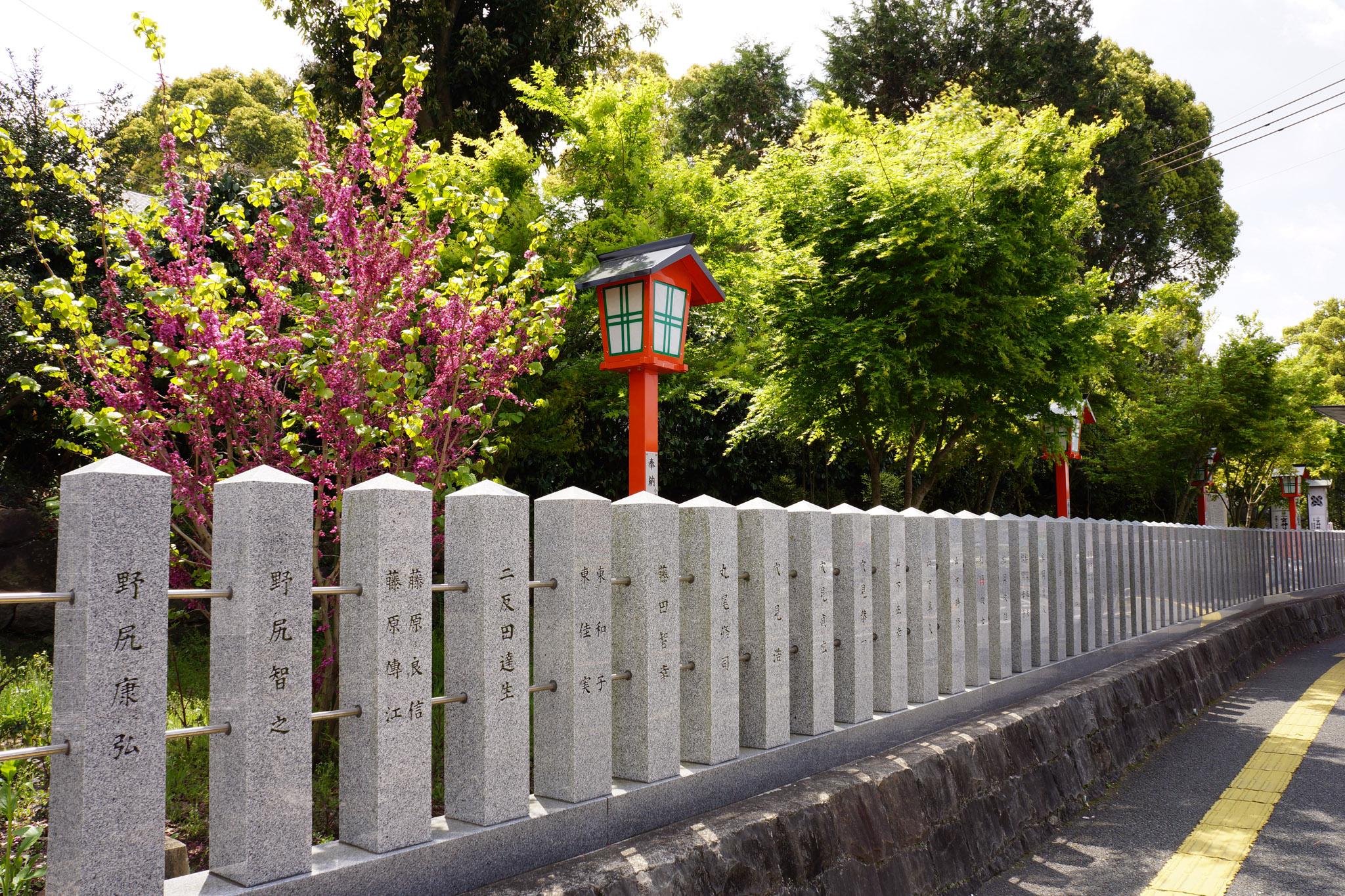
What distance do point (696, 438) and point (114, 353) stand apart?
1093 centimetres

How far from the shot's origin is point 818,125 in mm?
13516

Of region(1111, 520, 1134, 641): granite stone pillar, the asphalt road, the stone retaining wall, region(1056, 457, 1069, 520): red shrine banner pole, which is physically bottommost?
the asphalt road

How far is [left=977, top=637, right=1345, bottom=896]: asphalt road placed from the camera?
4.57 m

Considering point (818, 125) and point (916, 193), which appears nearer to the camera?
point (916, 193)

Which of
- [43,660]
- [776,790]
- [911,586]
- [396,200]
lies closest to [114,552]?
[776,790]

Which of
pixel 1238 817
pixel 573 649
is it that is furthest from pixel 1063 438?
pixel 573 649

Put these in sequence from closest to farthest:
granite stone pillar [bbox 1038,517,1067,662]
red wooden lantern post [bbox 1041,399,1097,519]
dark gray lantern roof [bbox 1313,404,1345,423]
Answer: granite stone pillar [bbox 1038,517,1067,662] → red wooden lantern post [bbox 1041,399,1097,519] → dark gray lantern roof [bbox 1313,404,1345,423]

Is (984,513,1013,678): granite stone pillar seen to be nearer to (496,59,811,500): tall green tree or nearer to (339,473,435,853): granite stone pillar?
(496,59,811,500): tall green tree

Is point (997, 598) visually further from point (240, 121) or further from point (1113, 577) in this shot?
point (240, 121)

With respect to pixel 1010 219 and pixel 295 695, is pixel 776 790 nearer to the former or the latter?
pixel 295 695

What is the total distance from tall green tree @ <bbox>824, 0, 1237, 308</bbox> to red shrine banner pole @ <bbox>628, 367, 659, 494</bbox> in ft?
65.4

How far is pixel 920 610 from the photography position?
562cm

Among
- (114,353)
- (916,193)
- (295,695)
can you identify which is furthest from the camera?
(916,193)

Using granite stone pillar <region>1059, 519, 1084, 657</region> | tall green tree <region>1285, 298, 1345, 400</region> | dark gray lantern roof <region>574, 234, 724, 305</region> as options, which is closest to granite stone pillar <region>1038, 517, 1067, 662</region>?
granite stone pillar <region>1059, 519, 1084, 657</region>
